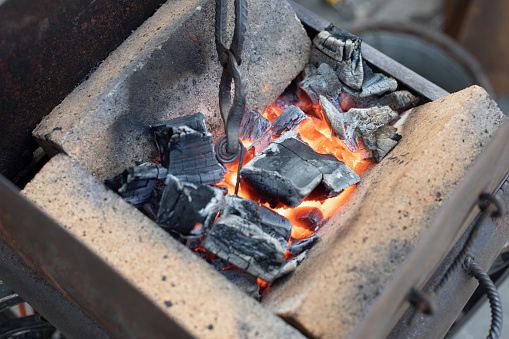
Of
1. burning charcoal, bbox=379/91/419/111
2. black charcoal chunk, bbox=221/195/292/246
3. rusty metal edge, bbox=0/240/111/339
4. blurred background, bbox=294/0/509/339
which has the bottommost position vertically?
rusty metal edge, bbox=0/240/111/339

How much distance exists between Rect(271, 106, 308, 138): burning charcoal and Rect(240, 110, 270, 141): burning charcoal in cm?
7

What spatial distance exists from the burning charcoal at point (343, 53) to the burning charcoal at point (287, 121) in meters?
0.26

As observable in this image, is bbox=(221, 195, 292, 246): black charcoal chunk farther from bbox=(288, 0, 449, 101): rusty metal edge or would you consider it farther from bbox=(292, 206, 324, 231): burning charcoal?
bbox=(288, 0, 449, 101): rusty metal edge

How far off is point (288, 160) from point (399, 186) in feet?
1.26

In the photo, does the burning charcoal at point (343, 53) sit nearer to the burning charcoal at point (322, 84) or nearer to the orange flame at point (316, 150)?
the burning charcoal at point (322, 84)

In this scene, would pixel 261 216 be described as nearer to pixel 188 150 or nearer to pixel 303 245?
pixel 303 245

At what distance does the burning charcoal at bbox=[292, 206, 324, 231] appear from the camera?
5.36ft

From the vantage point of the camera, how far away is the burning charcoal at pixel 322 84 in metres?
1.89

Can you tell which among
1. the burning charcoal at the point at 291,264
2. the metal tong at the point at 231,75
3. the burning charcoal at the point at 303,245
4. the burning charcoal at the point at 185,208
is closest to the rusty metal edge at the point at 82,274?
the burning charcoal at the point at 185,208

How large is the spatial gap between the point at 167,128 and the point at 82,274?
56 cm

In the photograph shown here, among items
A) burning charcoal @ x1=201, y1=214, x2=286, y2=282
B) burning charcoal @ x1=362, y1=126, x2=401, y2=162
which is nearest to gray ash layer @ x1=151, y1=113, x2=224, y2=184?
burning charcoal @ x1=201, y1=214, x2=286, y2=282

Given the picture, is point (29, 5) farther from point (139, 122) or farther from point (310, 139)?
point (310, 139)

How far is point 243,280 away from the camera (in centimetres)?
146

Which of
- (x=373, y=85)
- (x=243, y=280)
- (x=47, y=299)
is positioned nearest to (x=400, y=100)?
(x=373, y=85)
